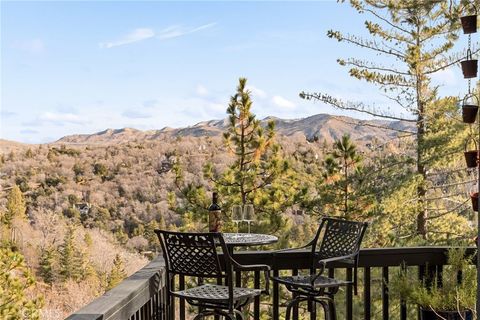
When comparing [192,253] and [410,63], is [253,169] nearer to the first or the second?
[410,63]

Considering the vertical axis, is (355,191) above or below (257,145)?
below

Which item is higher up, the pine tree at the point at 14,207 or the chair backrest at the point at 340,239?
the chair backrest at the point at 340,239

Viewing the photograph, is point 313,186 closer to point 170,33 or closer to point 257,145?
point 257,145

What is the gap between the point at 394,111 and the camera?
48.7 feet

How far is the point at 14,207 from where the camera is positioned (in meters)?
26.0

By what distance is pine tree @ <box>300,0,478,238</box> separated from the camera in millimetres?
13930

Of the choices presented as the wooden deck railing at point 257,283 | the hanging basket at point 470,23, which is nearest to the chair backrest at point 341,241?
the wooden deck railing at point 257,283

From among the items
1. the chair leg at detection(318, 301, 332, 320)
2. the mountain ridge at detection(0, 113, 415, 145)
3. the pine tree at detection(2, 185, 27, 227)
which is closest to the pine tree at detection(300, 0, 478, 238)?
the mountain ridge at detection(0, 113, 415, 145)

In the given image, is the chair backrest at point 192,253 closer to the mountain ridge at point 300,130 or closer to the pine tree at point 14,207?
the mountain ridge at point 300,130

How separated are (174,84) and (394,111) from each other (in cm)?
1883

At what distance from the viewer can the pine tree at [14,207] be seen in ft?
84.6

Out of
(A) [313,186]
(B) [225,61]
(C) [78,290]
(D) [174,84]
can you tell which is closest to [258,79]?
(B) [225,61]

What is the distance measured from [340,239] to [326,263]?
498mm

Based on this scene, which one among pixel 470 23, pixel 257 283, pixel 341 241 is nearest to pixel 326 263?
pixel 341 241
